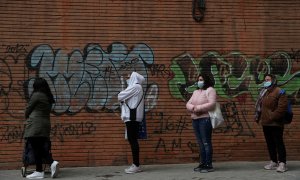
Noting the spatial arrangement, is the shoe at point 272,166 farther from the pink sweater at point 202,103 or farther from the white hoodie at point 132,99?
the white hoodie at point 132,99

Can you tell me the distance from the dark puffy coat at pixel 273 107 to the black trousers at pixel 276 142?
0.47 ft

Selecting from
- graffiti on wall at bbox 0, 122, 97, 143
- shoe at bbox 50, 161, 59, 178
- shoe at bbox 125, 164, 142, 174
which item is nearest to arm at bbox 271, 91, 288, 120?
shoe at bbox 125, 164, 142, 174

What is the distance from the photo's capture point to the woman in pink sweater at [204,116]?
25.1 ft

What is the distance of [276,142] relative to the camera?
7746 millimetres

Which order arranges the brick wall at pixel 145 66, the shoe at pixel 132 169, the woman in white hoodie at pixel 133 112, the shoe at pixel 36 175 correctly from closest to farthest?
the shoe at pixel 36 175
the woman in white hoodie at pixel 133 112
the shoe at pixel 132 169
the brick wall at pixel 145 66

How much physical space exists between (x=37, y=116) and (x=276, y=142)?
3.95 metres

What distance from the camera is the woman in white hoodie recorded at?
25.4 feet

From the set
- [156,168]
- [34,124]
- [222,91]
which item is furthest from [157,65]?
[34,124]

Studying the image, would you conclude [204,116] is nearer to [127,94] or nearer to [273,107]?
[273,107]

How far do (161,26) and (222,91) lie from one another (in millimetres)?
1693

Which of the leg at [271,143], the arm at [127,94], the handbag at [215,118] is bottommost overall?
the leg at [271,143]

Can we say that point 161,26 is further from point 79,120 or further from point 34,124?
point 34,124

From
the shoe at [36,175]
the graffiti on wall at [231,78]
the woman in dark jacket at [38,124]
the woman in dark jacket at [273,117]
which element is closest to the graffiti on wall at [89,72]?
the graffiti on wall at [231,78]

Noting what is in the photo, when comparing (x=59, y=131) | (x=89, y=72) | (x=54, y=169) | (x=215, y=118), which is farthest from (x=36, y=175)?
(x=215, y=118)
